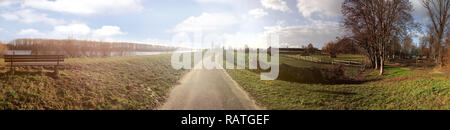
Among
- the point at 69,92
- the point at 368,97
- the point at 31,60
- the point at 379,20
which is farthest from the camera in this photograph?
the point at 379,20

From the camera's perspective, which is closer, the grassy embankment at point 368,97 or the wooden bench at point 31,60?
the grassy embankment at point 368,97

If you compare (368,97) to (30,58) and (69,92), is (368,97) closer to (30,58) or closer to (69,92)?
(69,92)

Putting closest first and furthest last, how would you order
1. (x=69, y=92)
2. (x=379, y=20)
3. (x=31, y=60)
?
(x=69, y=92) → (x=31, y=60) → (x=379, y=20)

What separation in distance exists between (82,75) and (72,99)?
312cm

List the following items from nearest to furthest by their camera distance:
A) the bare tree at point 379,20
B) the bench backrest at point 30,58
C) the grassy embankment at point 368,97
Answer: the grassy embankment at point 368,97, the bench backrest at point 30,58, the bare tree at point 379,20

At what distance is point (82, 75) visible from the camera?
952cm

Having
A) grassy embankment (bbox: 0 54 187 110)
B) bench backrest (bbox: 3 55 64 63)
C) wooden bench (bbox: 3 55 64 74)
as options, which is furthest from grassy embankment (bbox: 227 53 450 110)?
bench backrest (bbox: 3 55 64 63)

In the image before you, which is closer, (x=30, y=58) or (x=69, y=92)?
(x=69, y=92)

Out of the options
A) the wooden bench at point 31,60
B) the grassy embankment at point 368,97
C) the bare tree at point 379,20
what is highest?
the bare tree at point 379,20

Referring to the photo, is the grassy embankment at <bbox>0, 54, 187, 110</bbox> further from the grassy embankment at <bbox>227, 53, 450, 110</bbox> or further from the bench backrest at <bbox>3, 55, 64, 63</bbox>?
the grassy embankment at <bbox>227, 53, 450, 110</bbox>

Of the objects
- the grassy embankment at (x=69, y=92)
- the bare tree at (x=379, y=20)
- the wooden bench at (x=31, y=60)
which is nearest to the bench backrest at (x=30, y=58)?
the wooden bench at (x=31, y=60)

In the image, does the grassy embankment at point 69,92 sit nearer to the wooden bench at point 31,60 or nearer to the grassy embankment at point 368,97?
the wooden bench at point 31,60

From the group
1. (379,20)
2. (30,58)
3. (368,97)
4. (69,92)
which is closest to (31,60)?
(30,58)
